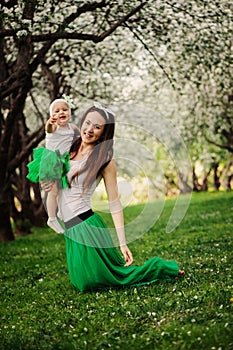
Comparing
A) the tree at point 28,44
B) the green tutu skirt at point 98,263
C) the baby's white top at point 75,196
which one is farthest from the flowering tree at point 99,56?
the green tutu skirt at point 98,263

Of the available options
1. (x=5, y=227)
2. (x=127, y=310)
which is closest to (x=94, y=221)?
(x=127, y=310)

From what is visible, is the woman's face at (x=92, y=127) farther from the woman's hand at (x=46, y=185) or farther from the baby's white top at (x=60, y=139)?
the woman's hand at (x=46, y=185)

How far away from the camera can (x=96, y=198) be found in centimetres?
912

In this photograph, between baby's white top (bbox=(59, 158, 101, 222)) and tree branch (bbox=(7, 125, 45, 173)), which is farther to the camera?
tree branch (bbox=(7, 125, 45, 173))

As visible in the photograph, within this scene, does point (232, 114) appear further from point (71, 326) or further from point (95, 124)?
point (71, 326)

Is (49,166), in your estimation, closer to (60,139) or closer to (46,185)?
(46,185)

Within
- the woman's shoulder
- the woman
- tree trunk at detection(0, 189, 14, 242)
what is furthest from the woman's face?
tree trunk at detection(0, 189, 14, 242)

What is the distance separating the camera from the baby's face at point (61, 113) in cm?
764

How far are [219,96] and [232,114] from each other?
192 cm

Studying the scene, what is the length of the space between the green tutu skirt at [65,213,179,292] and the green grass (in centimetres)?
19

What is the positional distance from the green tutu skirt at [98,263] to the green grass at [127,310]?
7.6 inches

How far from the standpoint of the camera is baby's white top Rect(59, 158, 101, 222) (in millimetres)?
7879

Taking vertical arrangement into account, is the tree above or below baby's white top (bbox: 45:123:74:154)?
above

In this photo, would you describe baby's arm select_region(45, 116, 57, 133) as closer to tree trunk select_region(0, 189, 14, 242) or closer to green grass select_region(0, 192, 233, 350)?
green grass select_region(0, 192, 233, 350)
